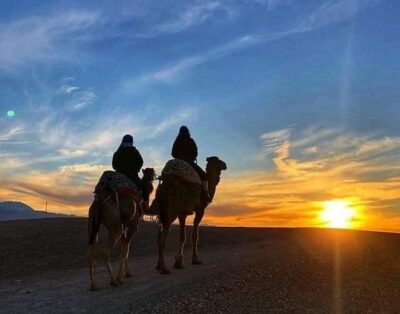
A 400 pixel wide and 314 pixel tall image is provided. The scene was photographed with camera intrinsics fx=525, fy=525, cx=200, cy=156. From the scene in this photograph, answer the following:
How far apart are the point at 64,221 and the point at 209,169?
14556 millimetres

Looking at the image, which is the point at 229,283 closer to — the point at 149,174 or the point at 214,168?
the point at 149,174

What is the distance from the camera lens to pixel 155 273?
14.4 meters

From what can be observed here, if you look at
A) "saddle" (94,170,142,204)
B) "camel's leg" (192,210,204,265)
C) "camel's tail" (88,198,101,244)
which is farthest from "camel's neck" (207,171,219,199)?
"camel's tail" (88,198,101,244)

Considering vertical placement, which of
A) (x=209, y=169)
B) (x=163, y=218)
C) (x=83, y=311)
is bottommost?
Result: (x=83, y=311)

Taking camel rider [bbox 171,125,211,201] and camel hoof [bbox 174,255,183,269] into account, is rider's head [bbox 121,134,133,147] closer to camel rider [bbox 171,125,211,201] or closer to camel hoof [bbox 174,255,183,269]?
camel rider [bbox 171,125,211,201]

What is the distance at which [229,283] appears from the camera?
1205cm

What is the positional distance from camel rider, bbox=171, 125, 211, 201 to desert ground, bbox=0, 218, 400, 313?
299 centimetres

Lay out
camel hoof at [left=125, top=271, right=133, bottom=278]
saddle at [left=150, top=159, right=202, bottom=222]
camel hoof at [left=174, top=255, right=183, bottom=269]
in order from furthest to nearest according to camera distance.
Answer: camel hoof at [left=174, top=255, right=183, bottom=269] → saddle at [left=150, top=159, right=202, bottom=222] → camel hoof at [left=125, top=271, right=133, bottom=278]

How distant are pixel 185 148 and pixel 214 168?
Answer: 212 centimetres

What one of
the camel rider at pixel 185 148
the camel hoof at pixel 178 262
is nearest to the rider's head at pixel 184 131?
the camel rider at pixel 185 148

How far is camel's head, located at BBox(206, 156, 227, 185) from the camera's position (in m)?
17.2

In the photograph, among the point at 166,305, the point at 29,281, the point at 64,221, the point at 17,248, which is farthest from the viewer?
the point at 64,221

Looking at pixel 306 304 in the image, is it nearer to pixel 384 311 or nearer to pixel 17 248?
pixel 384 311

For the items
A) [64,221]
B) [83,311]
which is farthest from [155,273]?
[64,221]
